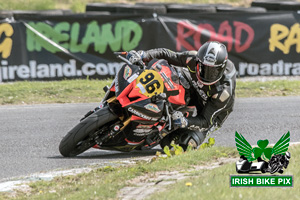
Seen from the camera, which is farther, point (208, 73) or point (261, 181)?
point (208, 73)

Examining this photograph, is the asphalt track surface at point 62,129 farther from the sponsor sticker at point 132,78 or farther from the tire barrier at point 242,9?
the tire barrier at point 242,9

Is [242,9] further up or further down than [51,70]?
further up

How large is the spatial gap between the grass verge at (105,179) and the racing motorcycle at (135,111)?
0.52 metres

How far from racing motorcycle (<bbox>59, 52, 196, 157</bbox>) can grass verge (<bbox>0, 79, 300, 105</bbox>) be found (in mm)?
4902

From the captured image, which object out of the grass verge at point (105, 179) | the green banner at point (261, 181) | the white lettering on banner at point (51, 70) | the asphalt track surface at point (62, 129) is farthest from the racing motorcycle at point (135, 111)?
the white lettering on banner at point (51, 70)

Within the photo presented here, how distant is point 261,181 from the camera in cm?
545

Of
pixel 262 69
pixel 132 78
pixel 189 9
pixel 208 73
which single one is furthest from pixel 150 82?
pixel 189 9

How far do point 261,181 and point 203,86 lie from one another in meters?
2.32

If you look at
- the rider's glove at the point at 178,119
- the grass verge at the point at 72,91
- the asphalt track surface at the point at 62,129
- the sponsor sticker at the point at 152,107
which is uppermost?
the sponsor sticker at the point at 152,107

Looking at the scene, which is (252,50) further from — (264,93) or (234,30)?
(264,93)

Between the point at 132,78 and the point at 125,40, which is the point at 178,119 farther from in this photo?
the point at 125,40

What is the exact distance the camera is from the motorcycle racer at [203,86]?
7293 mm

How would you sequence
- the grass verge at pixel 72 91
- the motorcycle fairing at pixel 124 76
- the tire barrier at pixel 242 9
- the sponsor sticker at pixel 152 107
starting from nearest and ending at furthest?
the sponsor sticker at pixel 152 107, the motorcycle fairing at pixel 124 76, the grass verge at pixel 72 91, the tire barrier at pixel 242 9

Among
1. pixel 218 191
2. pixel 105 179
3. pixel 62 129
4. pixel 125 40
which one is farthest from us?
pixel 125 40
